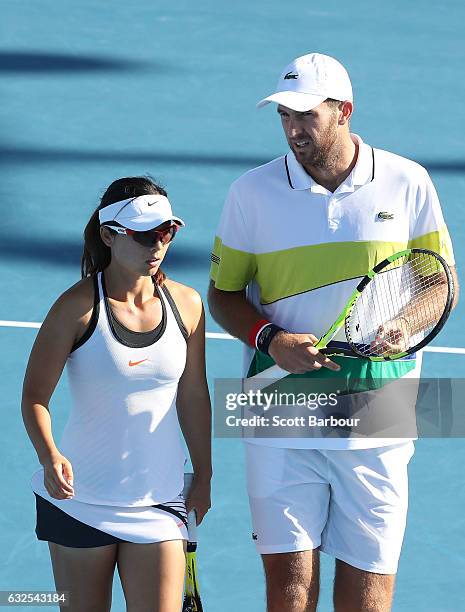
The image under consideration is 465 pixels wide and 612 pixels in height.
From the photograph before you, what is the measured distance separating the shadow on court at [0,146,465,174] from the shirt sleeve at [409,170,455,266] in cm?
589

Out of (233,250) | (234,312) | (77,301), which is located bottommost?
(234,312)

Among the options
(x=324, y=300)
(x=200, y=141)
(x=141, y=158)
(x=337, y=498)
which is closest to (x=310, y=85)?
(x=324, y=300)

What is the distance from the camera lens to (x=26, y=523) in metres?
6.45

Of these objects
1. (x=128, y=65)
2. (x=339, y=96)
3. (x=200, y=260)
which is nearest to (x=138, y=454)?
(x=339, y=96)

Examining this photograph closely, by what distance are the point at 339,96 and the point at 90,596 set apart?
1.89 m

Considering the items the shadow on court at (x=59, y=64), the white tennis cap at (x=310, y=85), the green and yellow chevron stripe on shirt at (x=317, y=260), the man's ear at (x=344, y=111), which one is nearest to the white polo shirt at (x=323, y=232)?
the green and yellow chevron stripe on shirt at (x=317, y=260)

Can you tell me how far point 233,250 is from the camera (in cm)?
492

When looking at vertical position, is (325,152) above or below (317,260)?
above

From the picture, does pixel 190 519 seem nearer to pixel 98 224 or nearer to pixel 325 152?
pixel 98 224

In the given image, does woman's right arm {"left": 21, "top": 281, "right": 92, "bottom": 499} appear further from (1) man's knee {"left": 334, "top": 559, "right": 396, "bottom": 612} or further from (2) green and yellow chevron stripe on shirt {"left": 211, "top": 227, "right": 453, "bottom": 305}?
(1) man's knee {"left": 334, "top": 559, "right": 396, "bottom": 612}

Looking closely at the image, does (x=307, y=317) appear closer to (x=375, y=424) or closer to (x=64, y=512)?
(x=375, y=424)

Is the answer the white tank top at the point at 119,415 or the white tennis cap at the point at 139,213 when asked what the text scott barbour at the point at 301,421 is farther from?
the white tennis cap at the point at 139,213

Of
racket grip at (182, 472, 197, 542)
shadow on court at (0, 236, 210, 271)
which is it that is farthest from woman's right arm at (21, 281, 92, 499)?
shadow on court at (0, 236, 210, 271)

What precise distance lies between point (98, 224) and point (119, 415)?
2.17 ft
